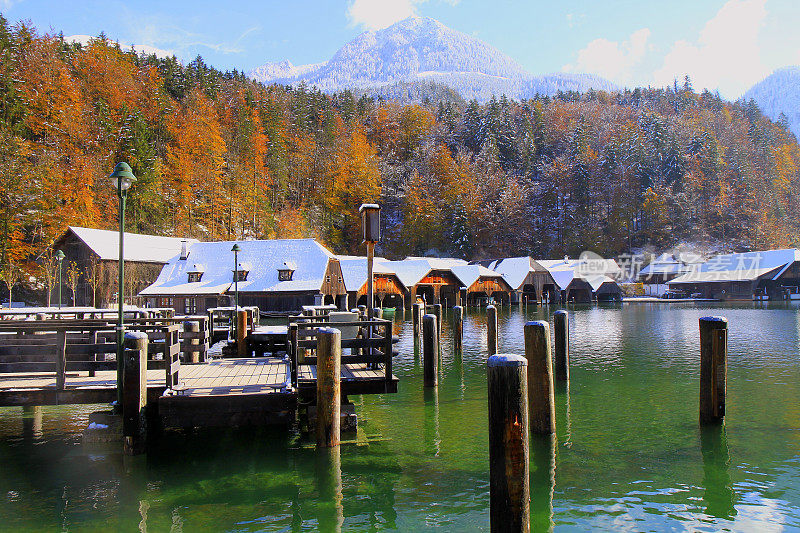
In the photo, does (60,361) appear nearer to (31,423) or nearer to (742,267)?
(31,423)

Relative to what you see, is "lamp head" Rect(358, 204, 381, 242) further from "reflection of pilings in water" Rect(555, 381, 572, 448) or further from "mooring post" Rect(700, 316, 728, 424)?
"mooring post" Rect(700, 316, 728, 424)

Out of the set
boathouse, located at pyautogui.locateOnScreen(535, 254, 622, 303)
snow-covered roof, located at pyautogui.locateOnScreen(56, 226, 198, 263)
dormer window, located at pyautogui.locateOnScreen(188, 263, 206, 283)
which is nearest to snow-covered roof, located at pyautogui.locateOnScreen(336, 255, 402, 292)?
dormer window, located at pyautogui.locateOnScreen(188, 263, 206, 283)

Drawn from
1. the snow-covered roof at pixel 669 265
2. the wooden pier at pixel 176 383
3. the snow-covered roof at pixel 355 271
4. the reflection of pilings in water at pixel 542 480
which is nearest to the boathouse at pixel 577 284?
the snow-covered roof at pixel 669 265

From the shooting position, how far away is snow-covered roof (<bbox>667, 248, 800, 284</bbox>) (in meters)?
73.2

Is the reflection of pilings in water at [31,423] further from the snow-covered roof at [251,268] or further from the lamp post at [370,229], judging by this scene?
the snow-covered roof at [251,268]

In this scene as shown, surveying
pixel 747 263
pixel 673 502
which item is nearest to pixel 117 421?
pixel 673 502

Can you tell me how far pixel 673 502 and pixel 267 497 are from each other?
540 centimetres

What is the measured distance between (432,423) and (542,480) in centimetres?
360

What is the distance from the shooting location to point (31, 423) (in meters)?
11.5

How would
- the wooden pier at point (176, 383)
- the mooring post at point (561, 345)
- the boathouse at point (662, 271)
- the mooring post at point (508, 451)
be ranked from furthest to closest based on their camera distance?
the boathouse at point (662, 271), the mooring post at point (561, 345), the wooden pier at point (176, 383), the mooring post at point (508, 451)

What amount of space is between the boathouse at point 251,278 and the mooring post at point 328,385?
3719 cm

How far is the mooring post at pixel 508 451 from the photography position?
5.34 metres

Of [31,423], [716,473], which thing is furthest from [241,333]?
[716,473]

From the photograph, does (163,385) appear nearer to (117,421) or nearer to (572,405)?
(117,421)
